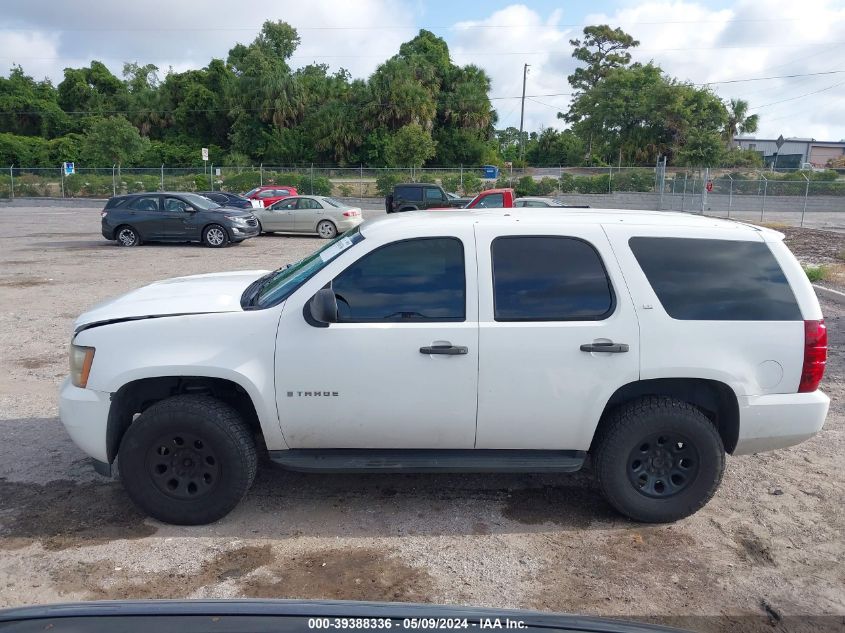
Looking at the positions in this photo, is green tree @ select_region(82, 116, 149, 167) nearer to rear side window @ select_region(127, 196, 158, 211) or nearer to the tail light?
rear side window @ select_region(127, 196, 158, 211)

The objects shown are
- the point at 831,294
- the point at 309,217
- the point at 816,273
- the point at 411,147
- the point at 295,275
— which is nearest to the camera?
the point at 295,275

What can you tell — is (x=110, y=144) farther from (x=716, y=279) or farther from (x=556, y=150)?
(x=716, y=279)

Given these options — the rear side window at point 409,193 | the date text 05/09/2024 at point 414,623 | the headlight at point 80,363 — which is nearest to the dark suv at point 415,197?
the rear side window at point 409,193

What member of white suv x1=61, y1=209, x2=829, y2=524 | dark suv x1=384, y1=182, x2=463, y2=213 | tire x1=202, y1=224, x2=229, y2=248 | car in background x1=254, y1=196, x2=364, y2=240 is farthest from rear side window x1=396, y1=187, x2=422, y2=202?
white suv x1=61, y1=209, x2=829, y2=524

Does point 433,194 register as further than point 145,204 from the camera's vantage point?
Yes

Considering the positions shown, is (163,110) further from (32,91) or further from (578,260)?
(578,260)

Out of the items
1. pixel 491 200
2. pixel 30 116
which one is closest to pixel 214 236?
pixel 491 200

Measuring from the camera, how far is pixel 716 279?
452 cm

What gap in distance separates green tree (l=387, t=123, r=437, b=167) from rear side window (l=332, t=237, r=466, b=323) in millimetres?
51041

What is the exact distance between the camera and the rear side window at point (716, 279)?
4.45m

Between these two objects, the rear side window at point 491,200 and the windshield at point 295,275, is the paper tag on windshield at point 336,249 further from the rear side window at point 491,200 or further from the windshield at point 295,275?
the rear side window at point 491,200

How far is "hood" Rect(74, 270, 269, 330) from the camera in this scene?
4.47 m

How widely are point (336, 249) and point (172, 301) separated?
106 cm

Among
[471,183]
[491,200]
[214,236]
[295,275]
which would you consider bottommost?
[214,236]
